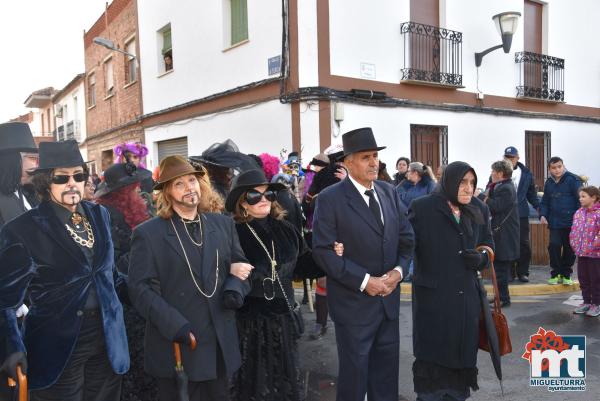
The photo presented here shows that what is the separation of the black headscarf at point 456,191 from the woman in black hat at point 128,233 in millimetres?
2253

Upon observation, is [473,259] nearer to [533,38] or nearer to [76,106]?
[533,38]

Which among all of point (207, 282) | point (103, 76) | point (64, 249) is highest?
point (103, 76)

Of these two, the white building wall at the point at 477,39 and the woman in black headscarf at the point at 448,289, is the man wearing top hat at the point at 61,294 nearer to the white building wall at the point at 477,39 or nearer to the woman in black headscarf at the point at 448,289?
the woman in black headscarf at the point at 448,289

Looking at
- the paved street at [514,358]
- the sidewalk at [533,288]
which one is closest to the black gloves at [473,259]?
the paved street at [514,358]

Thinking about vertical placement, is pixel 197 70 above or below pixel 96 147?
above

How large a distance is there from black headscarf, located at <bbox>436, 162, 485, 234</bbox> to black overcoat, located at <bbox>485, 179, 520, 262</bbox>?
314 cm

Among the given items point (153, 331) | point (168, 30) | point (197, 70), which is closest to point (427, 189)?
point (153, 331)

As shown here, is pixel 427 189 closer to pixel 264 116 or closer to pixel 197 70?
pixel 264 116

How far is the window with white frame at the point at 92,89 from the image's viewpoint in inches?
838

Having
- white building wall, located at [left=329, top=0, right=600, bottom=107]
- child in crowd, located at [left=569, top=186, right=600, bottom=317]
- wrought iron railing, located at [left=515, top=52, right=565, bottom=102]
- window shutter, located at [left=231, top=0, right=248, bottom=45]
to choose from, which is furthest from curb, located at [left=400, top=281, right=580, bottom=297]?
window shutter, located at [left=231, top=0, right=248, bottom=45]

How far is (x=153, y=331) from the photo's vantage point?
2.85 m

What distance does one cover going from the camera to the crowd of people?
2670 millimetres

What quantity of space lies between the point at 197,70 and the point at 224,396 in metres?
11.2

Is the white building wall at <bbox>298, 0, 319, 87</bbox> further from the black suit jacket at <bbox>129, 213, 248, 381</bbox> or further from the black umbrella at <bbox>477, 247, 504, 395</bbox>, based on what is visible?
the black suit jacket at <bbox>129, 213, 248, 381</bbox>
